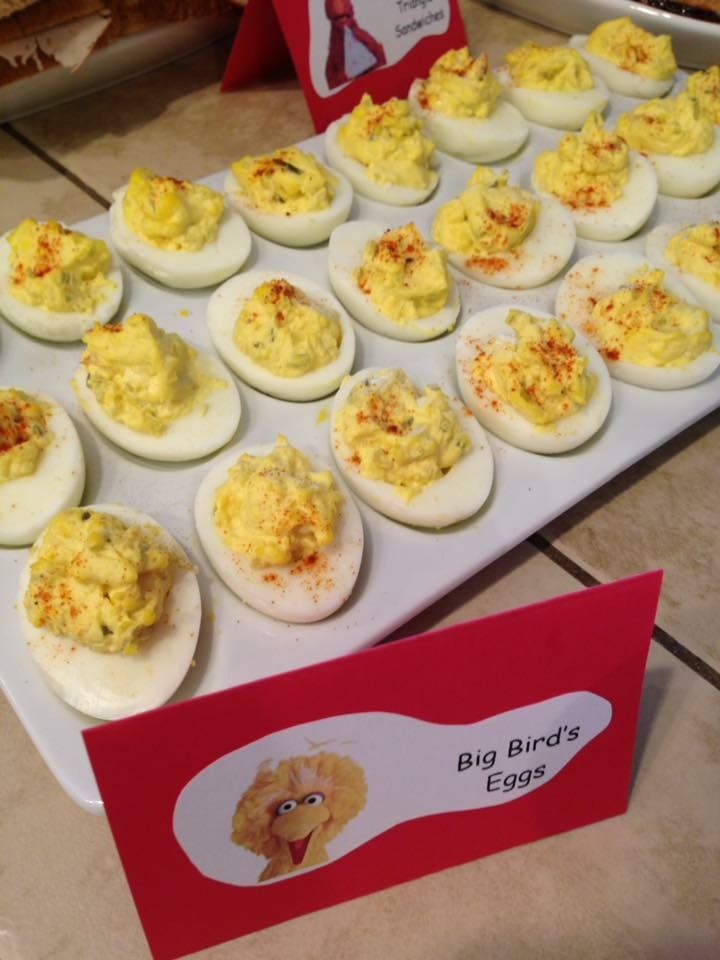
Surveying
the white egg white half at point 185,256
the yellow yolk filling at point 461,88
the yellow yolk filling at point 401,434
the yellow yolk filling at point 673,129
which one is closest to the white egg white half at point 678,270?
the yellow yolk filling at point 673,129

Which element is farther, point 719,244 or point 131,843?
point 719,244

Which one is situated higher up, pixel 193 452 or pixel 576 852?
pixel 193 452

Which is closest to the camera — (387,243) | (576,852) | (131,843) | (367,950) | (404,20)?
(131,843)

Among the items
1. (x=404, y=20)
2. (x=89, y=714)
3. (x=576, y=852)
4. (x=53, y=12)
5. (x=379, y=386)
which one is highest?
(x=53, y=12)

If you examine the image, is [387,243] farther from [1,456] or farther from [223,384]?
[1,456]

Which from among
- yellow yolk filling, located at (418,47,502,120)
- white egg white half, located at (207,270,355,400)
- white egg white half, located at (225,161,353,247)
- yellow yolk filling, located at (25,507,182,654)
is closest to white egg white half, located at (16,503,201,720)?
yellow yolk filling, located at (25,507,182,654)

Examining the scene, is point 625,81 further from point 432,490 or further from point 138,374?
point 138,374

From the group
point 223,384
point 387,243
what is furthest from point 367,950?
point 387,243
